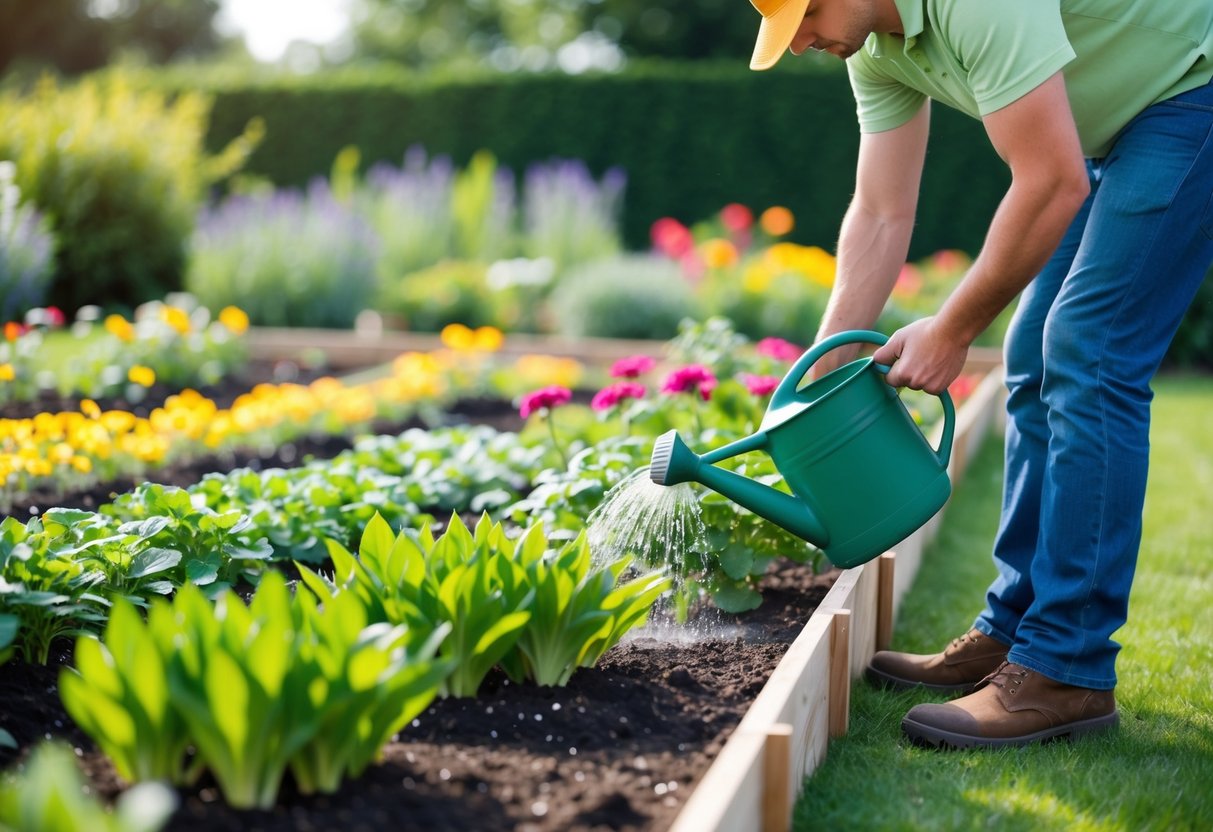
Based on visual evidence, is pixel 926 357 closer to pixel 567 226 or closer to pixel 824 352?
pixel 824 352

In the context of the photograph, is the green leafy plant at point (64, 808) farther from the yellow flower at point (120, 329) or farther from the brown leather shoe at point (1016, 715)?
the yellow flower at point (120, 329)

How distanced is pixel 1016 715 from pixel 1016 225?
0.87 meters

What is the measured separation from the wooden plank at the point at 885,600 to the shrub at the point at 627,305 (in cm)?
421

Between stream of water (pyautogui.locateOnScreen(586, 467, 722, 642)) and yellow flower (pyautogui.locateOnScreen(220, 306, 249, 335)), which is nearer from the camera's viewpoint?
stream of water (pyautogui.locateOnScreen(586, 467, 722, 642))

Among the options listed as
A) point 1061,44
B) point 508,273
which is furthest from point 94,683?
point 508,273

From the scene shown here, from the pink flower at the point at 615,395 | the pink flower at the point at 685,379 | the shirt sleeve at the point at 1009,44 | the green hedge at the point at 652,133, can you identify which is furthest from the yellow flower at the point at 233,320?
the green hedge at the point at 652,133

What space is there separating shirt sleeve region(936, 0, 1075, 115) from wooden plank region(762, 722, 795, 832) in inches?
38.2

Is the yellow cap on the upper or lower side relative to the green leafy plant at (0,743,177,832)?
upper

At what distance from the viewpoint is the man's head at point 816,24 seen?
1879 millimetres

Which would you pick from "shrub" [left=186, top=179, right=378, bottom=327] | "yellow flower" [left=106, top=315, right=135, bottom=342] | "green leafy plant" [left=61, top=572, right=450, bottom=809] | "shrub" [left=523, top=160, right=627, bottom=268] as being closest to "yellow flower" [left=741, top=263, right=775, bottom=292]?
"shrub" [left=523, top=160, right=627, bottom=268]

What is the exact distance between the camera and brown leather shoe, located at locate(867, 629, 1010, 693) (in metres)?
2.32

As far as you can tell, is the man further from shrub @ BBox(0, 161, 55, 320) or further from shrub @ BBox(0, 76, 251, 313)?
shrub @ BBox(0, 76, 251, 313)

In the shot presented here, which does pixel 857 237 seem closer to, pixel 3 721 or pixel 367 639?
pixel 367 639

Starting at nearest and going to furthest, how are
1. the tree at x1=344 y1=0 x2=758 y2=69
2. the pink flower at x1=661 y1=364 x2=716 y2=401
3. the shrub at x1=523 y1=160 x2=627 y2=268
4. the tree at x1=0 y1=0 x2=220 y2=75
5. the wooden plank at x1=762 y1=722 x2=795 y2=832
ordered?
1. the wooden plank at x1=762 y1=722 x2=795 y2=832
2. the pink flower at x1=661 y1=364 x2=716 y2=401
3. the shrub at x1=523 y1=160 x2=627 y2=268
4. the tree at x1=344 y1=0 x2=758 y2=69
5. the tree at x1=0 y1=0 x2=220 y2=75
